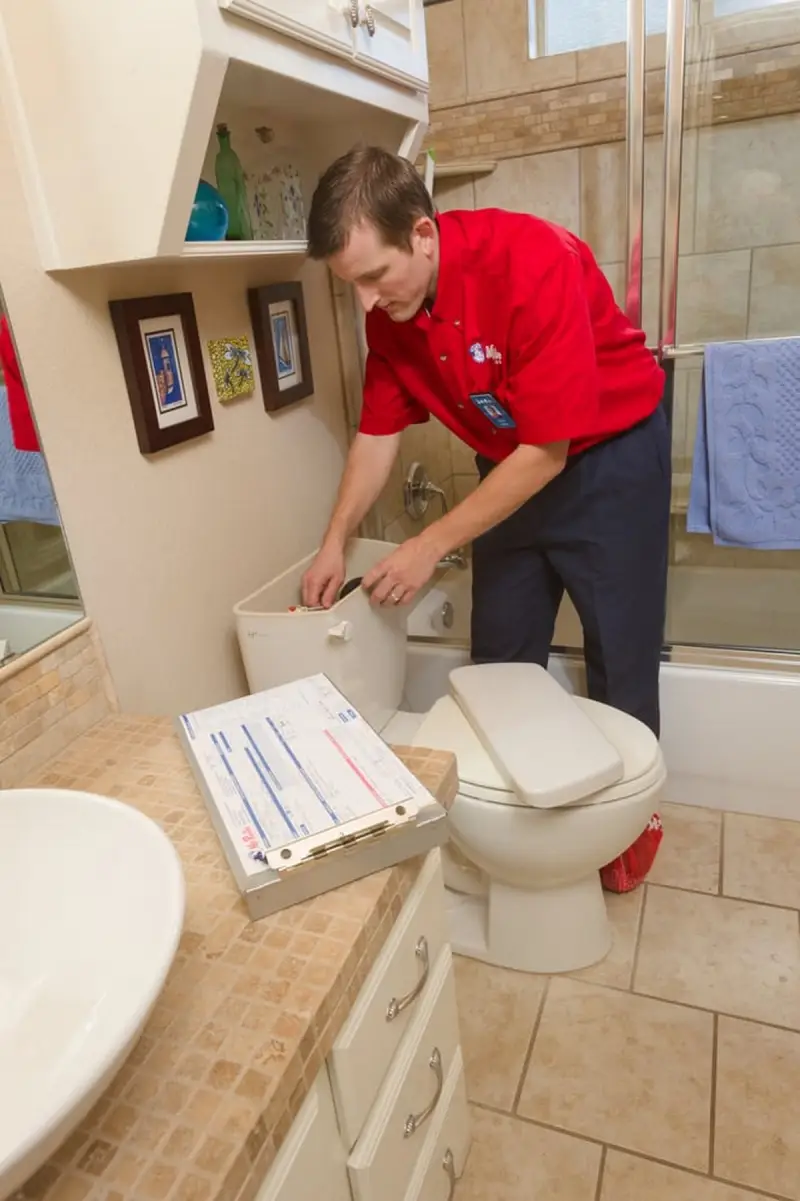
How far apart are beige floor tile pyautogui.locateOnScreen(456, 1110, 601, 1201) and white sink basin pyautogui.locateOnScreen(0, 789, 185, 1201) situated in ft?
2.72

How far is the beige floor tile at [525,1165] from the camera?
1.18 metres

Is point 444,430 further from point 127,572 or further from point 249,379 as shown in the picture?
point 127,572

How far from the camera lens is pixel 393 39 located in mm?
1360

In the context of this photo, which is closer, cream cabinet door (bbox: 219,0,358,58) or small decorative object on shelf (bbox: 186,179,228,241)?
cream cabinet door (bbox: 219,0,358,58)

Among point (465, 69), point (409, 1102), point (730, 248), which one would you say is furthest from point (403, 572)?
point (465, 69)

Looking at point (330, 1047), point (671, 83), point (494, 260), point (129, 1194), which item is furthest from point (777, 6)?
point (129, 1194)

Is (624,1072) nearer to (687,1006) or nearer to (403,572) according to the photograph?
(687,1006)

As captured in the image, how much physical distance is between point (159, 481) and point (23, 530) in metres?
0.28

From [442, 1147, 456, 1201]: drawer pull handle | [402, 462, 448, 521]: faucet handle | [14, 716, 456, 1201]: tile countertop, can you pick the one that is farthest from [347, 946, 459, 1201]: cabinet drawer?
[402, 462, 448, 521]: faucet handle

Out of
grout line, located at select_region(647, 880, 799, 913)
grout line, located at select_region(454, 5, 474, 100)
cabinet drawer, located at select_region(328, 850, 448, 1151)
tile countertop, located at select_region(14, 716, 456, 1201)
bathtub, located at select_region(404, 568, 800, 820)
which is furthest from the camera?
grout line, located at select_region(454, 5, 474, 100)

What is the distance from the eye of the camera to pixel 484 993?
149cm

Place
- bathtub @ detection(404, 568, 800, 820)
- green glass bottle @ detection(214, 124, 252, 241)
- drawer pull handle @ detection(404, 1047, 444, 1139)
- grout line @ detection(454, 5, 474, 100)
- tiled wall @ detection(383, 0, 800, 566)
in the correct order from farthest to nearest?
1. grout line @ detection(454, 5, 474, 100)
2. tiled wall @ detection(383, 0, 800, 566)
3. bathtub @ detection(404, 568, 800, 820)
4. green glass bottle @ detection(214, 124, 252, 241)
5. drawer pull handle @ detection(404, 1047, 444, 1139)

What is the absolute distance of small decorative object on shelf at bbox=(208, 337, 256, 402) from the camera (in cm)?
143

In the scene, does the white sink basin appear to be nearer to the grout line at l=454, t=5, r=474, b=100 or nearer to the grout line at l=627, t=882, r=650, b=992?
the grout line at l=627, t=882, r=650, b=992
